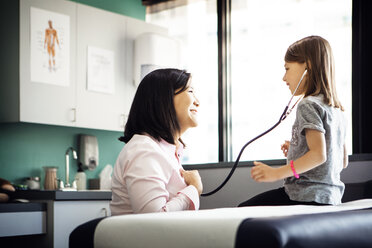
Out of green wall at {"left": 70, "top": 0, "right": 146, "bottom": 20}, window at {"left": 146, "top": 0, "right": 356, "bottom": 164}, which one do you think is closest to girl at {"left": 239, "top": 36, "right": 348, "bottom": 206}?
window at {"left": 146, "top": 0, "right": 356, "bottom": 164}

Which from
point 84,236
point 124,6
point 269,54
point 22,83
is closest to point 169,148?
point 84,236

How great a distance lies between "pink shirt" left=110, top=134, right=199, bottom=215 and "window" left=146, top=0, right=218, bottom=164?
8.51ft

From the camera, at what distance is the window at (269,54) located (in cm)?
331

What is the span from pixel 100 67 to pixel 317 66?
230 centimetres

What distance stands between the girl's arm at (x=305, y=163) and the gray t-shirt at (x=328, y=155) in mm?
35

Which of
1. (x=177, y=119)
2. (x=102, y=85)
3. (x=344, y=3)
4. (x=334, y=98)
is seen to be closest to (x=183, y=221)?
(x=177, y=119)

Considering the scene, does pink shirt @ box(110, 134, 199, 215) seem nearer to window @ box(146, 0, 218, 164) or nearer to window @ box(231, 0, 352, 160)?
window @ box(231, 0, 352, 160)

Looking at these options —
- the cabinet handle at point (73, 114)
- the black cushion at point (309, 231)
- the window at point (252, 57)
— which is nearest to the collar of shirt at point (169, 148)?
the black cushion at point (309, 231)

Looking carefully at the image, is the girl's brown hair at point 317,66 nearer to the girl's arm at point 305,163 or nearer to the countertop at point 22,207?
the girl's arm at point 305,163

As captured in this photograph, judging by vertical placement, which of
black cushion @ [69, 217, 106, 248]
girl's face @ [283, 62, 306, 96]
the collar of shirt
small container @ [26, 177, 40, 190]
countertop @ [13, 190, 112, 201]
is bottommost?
countertop @ [13, 190, 112, 201]

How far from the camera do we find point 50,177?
365 centimetres

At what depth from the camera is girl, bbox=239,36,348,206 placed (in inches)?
63.4

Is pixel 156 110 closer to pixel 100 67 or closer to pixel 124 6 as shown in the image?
pixel 100 67

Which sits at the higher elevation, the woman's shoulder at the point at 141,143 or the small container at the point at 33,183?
the woman's shoulder at the point at 141,143
